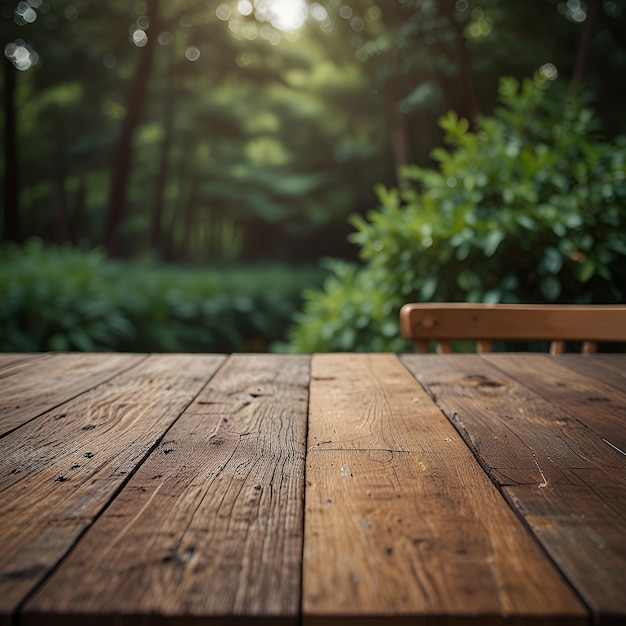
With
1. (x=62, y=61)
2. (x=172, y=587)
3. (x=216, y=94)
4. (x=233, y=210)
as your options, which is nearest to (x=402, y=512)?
(x=172, y=587)

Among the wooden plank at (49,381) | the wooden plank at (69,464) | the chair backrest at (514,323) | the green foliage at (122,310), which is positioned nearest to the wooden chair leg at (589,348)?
the chair backrest at (514,323)

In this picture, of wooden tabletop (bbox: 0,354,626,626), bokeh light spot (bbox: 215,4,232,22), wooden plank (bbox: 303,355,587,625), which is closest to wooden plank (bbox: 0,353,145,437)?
wooden tabletop (bbox: 0,354,626,626)

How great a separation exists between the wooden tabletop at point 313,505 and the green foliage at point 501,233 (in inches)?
52.5

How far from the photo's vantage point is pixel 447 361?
131cm

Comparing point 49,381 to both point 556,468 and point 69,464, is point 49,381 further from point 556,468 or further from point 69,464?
point 556,468

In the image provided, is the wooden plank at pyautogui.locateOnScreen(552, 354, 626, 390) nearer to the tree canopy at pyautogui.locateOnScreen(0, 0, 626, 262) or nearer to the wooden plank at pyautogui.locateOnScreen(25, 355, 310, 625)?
the wooden plank at pyautogui.locateOnScreen(25, 355, 310, 625)

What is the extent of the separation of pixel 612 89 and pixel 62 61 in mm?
9354

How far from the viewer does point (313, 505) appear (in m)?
0.53

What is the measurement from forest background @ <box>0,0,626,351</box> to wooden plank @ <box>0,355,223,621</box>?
5.44ft

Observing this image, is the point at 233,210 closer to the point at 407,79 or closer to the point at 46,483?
the point at 407,79

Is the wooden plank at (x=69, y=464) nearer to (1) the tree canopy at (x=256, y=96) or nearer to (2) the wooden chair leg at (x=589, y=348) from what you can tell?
Result: (2) the wooden chair leg at (x=589, y=348)

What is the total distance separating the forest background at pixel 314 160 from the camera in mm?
2391

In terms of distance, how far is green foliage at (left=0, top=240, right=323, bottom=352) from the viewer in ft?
12.0

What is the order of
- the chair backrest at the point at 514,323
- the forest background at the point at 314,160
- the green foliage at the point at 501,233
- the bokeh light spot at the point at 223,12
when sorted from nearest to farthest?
the chair backrest at the point at 514,323
the green foliage at the point at 501,233
the forest background at the point at 314,160
the bokeh light spot at the point at 223,12
